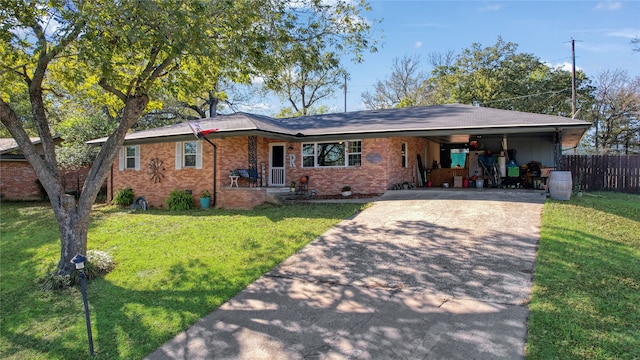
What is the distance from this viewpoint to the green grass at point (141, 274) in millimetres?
4460

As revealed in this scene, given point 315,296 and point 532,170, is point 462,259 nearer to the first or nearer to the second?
point 315,296

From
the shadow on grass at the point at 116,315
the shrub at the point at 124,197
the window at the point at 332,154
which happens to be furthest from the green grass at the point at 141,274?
the shrub at the point at 124,197

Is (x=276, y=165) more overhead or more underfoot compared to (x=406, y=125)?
more underfoot

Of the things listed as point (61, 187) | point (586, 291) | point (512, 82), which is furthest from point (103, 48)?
point (512, 82)

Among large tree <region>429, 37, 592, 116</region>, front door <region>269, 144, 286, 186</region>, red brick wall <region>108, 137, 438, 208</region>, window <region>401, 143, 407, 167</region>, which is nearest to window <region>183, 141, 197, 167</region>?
red brick wall <region>108, 137, 438, 208</region>

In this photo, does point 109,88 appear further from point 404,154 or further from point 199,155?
point 404,154

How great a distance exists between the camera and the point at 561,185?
439 inches

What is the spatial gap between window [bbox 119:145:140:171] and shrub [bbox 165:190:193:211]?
11.1 feet

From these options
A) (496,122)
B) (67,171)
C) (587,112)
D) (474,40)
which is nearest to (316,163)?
(496,122)

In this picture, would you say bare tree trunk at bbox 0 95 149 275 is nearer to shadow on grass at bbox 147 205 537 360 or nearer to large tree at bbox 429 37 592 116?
shadow on grass at bbox 147 205 537 360

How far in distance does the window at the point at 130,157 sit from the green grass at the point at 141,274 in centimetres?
506

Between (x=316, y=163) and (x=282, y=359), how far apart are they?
38.6 feet

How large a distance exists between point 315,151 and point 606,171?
43.8ft

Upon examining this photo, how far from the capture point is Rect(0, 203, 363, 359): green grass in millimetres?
4460
